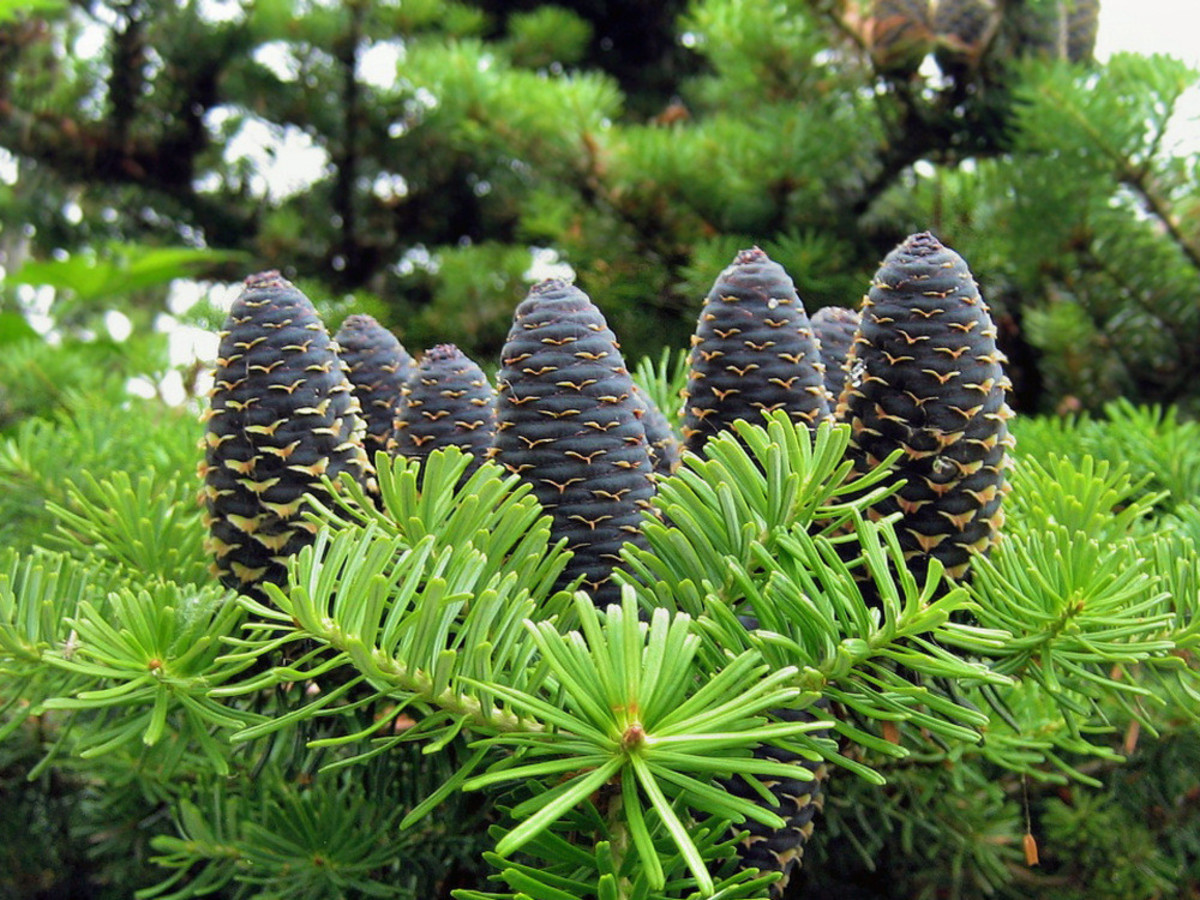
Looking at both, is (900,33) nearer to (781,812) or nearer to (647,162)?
(647,162)

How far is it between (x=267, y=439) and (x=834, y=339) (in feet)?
0.62

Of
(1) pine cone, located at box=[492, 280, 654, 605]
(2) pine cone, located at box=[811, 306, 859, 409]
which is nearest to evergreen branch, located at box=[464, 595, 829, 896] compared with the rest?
(1) pine cone, located at box=[492, 280, 654, 605]

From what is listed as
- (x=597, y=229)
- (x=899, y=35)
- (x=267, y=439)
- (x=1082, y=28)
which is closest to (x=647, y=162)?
(x=597, y=229)

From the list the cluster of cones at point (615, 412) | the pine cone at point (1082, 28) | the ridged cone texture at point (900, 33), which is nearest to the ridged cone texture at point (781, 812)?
the cluster of cones at point (615, 412)

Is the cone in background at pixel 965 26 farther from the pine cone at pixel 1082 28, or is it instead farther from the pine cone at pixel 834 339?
the pine cone at pixel 834 339

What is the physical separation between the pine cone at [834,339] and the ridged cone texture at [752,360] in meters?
0.04

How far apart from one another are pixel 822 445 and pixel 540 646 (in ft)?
0.27

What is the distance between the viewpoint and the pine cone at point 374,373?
1.11 feet

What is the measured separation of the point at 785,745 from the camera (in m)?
0.17

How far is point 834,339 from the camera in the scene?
349 mm

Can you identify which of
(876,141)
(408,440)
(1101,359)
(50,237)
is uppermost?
(50,237)

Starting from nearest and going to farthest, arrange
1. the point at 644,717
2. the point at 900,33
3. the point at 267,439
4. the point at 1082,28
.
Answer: the point at 644,717 → the point at 267,439 → the point at 900,33 → the point at 1082,28

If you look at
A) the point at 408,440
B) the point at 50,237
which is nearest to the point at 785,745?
the point at 408,440

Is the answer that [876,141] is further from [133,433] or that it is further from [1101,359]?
[133,433]
